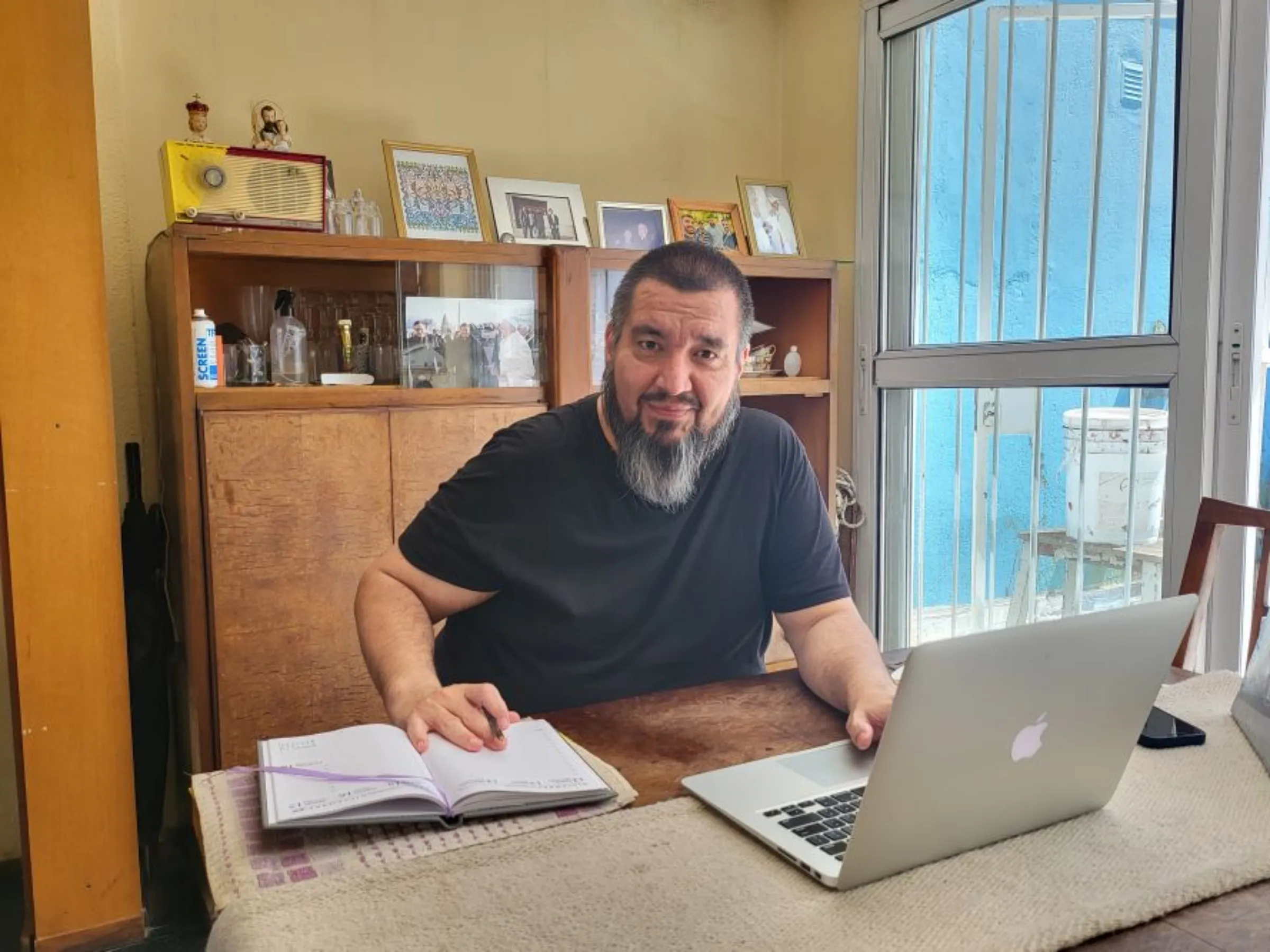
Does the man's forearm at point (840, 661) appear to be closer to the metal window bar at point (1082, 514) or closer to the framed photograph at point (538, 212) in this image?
the metal window bar at point (1082, 514)

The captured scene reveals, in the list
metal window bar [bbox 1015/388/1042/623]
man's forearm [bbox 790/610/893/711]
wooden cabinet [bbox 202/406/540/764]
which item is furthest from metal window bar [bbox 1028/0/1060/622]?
wooden cabinet [bbox 202/406/540/764]

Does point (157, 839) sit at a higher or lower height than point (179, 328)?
lower

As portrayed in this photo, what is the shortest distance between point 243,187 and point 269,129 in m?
0.25

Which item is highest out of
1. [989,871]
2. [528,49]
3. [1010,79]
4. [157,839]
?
[528,49]

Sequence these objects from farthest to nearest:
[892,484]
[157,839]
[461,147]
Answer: [892,484] < [461,147] < [157,839]

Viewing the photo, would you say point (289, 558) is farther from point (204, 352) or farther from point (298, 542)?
point (204, 352)

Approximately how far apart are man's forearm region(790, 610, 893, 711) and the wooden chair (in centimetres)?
65

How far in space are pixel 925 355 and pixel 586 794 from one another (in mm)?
2374

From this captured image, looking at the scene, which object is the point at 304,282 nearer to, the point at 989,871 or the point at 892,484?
the point at 892,484

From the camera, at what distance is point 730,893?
88cm

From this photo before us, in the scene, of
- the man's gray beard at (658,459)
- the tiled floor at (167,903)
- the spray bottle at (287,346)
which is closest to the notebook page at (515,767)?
the man's gray beard at (658,459)

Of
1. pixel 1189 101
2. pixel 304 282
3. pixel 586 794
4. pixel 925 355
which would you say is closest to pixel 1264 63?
pixel 1189 101

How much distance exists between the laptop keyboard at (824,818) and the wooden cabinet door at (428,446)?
1.70 meters

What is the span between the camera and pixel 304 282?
279cm
